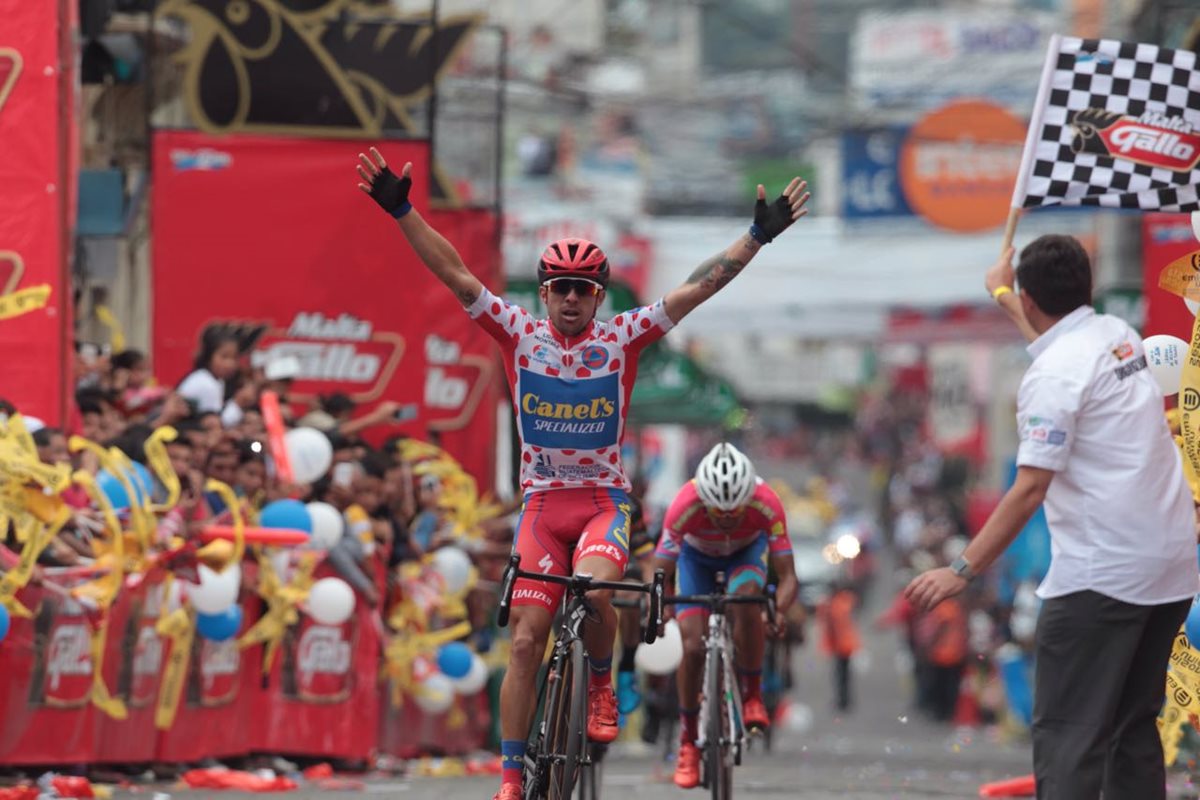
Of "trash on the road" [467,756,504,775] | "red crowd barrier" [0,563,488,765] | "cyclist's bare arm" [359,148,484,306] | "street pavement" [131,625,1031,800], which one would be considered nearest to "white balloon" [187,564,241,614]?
"red crowd barrier" [0,563,488,765]

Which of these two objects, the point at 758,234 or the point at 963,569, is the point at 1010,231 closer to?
the point at 758,234

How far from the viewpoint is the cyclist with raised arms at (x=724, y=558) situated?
1138 centimetres

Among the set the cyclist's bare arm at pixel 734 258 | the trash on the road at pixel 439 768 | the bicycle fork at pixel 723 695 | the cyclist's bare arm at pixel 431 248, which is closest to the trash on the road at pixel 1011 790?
the bicycle fork at pixel 723 695

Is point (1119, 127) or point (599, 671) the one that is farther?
point (1119, 127)

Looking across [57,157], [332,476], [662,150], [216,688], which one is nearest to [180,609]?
[216,688]

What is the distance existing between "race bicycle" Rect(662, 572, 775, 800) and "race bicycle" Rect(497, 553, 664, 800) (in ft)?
5.73

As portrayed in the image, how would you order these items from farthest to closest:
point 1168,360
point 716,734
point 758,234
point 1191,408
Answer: point 1168,360 < point 716,734 < point 1191,408 < point 758,234

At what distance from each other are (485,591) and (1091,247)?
55.2 feet

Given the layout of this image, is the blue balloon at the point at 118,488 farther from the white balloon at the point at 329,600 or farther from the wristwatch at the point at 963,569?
the wristwatch at the point at 963,569

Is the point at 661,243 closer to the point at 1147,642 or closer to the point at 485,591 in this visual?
the point at 485,591

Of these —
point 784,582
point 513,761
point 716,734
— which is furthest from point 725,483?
point 513,761

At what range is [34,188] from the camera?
46.7 ft

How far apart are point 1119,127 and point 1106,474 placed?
4.22 meters

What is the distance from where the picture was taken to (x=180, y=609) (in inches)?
516
